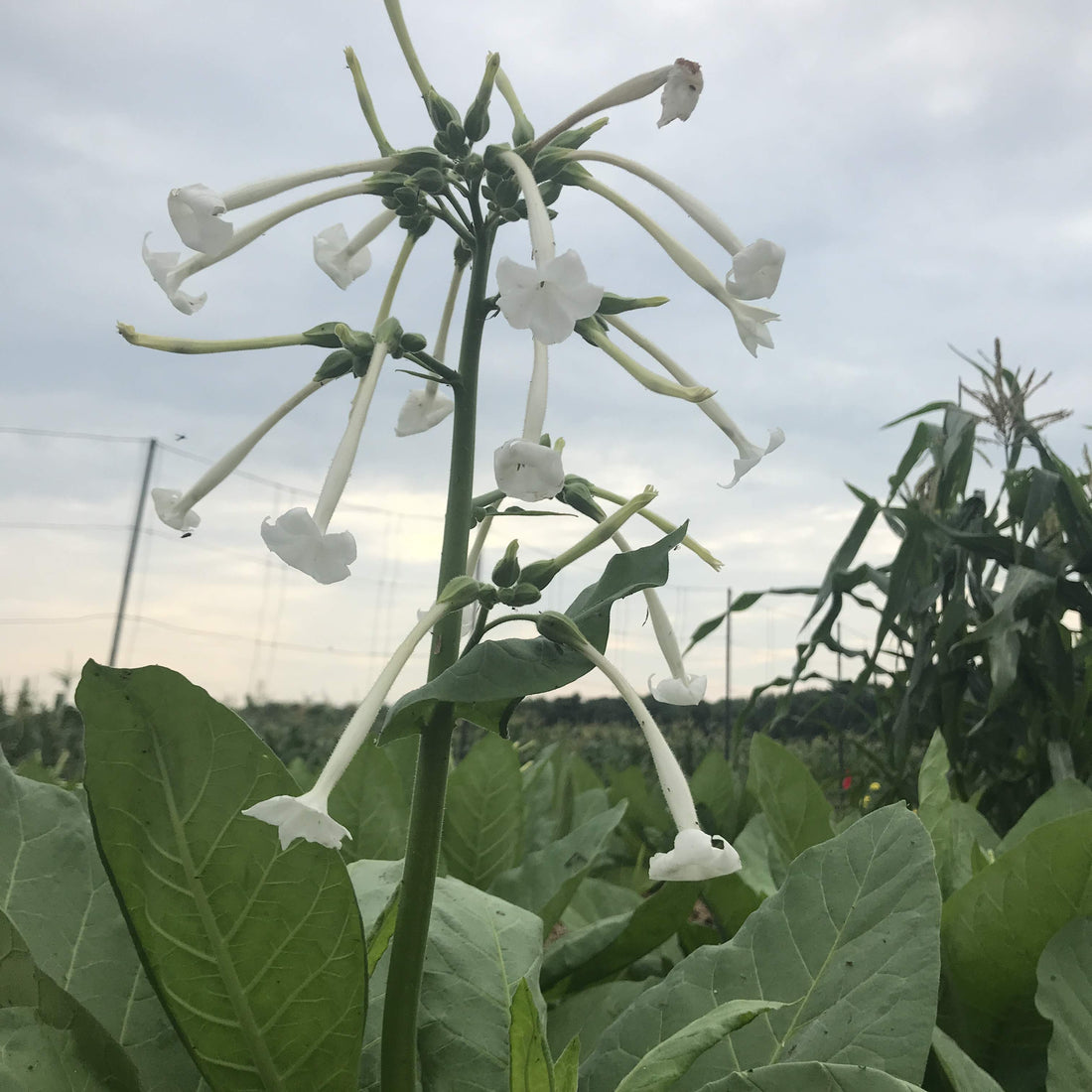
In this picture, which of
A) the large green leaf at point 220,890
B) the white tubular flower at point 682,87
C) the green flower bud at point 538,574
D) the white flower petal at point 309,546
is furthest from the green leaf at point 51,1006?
the white tubular flower at point 682,87

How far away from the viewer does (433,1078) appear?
0.69m

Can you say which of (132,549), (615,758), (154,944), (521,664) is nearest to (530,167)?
(521,664)

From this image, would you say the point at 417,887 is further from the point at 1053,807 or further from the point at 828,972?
the point at 1053,807

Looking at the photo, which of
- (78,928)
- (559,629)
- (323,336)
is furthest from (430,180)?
(78,928)

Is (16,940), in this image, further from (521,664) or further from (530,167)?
(530,167)

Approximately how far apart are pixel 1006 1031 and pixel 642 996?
1.13ft

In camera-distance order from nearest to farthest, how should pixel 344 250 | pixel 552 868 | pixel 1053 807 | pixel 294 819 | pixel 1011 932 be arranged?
1. pixel 294 819
2. pixel 1011 932
3. pixel 344 250
4. pixel 552 868
5. pixel 1053 807

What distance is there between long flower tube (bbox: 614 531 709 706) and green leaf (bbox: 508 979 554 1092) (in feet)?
0.95

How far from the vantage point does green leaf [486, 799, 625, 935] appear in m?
1.03

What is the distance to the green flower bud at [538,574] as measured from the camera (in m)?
0.67

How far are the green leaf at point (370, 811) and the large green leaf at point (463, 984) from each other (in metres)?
Answer: 0.24

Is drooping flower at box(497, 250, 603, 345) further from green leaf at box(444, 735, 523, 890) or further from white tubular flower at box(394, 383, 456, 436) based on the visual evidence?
green leaf at box(444, 735, 523, 890)

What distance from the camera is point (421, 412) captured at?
95cm

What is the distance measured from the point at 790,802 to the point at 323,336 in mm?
748
